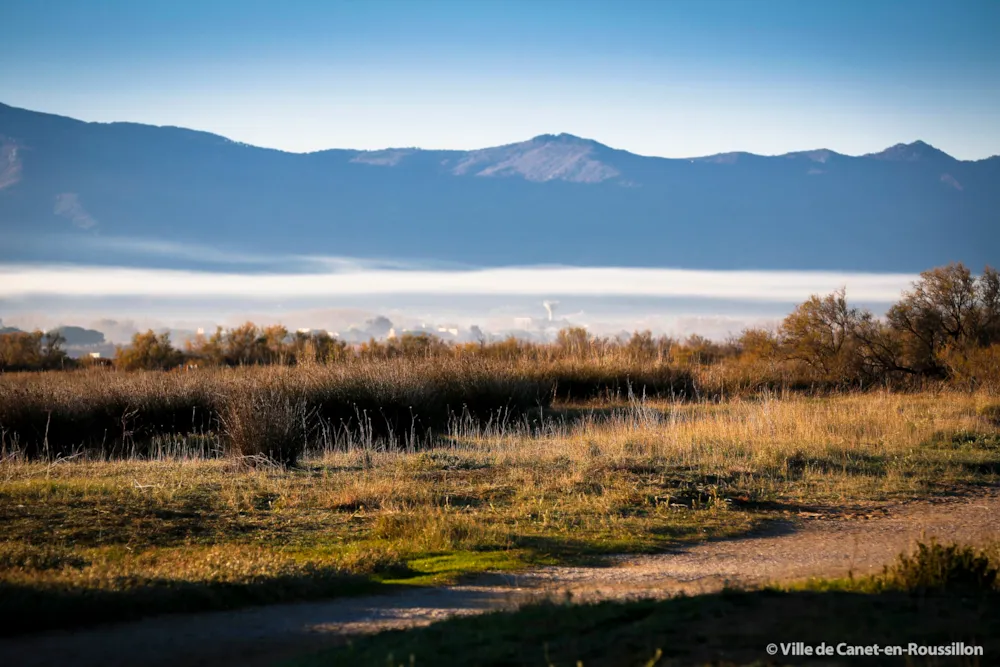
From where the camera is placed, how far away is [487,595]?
912cm

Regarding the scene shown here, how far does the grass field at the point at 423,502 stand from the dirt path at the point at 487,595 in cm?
51

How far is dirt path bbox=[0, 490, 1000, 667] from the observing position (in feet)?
23.5

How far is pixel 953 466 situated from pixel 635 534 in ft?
27.7

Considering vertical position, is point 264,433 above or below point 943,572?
below

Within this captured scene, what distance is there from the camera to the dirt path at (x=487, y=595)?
23.5 ft

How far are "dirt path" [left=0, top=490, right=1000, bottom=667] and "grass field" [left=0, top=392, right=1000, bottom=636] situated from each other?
0.51 meters

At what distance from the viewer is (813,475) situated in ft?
56.0

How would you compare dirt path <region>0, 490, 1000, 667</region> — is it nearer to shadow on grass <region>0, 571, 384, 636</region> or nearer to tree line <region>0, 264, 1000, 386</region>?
shadow on grass <region>0, 571, 384, 636</region>

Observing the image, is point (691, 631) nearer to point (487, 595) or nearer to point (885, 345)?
point (487, 595)

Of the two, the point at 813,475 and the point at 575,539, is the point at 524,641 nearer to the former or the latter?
the point at 575,539

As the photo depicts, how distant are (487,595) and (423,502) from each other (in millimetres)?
5702

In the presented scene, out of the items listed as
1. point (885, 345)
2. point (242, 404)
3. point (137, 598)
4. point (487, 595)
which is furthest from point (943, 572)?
point (885, 345)

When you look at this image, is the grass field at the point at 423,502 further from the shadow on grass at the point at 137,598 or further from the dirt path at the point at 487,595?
the dirt path at the point at 487,595

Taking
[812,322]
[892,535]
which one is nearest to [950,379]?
[812,322]
